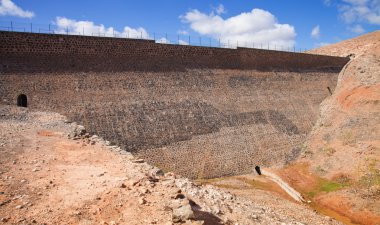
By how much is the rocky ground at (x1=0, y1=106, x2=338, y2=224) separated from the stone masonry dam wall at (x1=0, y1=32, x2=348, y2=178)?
7201 millimetres

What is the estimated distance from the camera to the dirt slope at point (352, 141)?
20625 mm

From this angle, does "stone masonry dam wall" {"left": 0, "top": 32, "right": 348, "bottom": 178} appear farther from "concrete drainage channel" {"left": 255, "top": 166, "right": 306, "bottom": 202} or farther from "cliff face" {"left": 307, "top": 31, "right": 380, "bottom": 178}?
"cliff face" {"left": 307, "top": 31, "right": 380, "bottom": 178}

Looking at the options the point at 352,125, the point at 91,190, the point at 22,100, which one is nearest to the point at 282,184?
the point at 352,125

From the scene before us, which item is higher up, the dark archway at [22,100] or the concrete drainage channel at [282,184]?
the dark archway at [22,100]

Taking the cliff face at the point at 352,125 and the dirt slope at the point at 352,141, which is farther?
the cliff face at the point at 352,125

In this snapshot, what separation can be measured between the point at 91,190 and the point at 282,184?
16.4m

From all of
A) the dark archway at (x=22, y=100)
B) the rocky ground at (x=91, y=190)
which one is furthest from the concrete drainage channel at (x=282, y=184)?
the dark archway at (x=22, y=100)

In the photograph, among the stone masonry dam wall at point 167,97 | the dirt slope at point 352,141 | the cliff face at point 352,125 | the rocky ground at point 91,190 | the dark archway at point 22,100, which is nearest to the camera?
the rocky ground at point 91,190

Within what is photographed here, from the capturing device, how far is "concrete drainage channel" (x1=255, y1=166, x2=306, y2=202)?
20703 millimetres

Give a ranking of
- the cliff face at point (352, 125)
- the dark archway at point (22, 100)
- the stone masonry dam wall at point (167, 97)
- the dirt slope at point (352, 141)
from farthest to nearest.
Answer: the cliff face at point (352, 125) < the dirt slope at point (352, 141) < the stone masonry dam wall at point (167, 97) < the dark archway at point (22, 100)

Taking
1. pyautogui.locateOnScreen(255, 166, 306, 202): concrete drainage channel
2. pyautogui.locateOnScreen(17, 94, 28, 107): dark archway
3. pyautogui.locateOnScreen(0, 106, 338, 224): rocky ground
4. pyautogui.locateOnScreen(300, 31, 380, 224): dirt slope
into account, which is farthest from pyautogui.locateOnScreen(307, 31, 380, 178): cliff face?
pyautogui.locateOnScreen(17, 94, 28, 107): dark archway

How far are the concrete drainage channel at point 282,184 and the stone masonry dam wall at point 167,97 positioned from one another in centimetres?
86

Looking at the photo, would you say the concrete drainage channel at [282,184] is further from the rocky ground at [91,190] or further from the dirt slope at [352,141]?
the rocky ground at [91,190]

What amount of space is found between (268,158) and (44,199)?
20.0m
